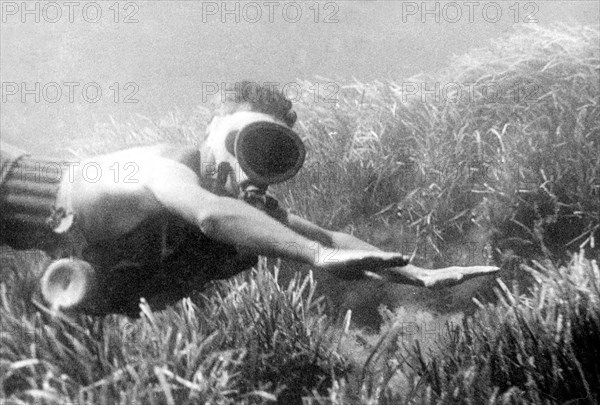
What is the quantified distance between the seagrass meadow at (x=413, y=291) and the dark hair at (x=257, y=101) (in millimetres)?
1337

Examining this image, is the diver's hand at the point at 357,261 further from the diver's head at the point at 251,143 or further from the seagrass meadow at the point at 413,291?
the seagrass meadow at the point at 413,291

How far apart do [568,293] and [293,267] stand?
2431 millimetres

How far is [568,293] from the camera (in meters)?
2.98

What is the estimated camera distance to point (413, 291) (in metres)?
4.35

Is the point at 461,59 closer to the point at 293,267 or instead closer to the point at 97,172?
the point at 293,267

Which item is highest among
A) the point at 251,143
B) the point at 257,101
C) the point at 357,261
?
the point at 257,101

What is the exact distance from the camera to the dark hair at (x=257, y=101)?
301cm

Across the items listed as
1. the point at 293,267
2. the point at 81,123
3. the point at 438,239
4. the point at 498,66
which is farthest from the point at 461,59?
the point at 81,123

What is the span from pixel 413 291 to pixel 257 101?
2278mm

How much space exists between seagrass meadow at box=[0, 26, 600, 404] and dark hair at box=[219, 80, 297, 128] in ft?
4.38

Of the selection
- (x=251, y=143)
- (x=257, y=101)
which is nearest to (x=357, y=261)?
(x=251, y=143)

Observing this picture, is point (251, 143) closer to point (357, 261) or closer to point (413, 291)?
point (357, 261)

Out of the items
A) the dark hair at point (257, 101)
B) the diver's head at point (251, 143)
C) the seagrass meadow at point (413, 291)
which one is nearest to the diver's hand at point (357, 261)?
the diver's head at point (251, 143)

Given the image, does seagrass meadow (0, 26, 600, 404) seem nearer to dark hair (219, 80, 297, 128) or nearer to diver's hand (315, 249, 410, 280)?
diver's hand (315, 249, 410, 280)
